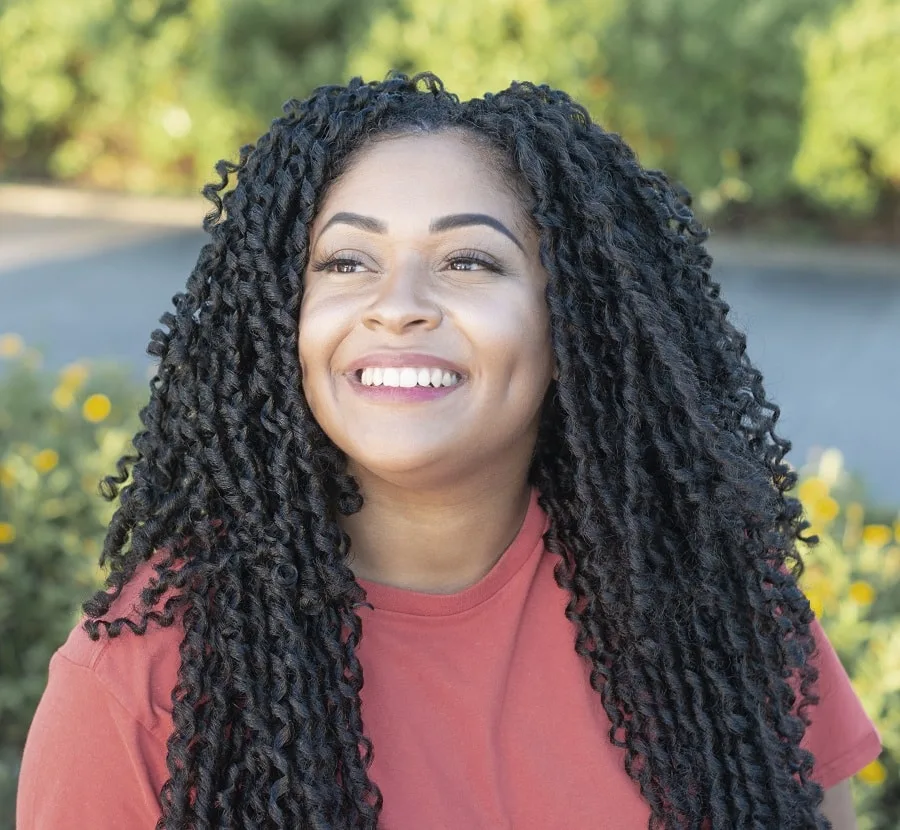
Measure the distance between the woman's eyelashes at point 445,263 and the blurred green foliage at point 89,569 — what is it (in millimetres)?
1514

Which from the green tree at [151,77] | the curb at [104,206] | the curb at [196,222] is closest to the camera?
the curb at [196,222]

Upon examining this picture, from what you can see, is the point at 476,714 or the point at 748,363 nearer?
the point at 476,714

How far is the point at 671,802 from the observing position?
5.80ft

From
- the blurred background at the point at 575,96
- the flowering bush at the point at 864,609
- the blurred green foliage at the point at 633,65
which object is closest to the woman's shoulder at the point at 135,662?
the flowering bush at the point at 864,609

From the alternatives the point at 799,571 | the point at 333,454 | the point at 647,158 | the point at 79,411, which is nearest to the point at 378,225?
the point at 333,454

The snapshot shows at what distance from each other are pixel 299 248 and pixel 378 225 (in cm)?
13

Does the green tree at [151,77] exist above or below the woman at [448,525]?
above

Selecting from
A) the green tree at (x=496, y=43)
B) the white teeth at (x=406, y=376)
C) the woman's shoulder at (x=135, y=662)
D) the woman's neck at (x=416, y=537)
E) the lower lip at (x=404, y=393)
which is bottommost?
the woman's shoulder at (x=135, y=662)

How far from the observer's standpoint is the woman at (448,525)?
1647 millimetres

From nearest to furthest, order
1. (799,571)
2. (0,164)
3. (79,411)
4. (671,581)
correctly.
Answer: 1. (671,581)
2. (799,571)
3. (79,411)
4. (0,164)

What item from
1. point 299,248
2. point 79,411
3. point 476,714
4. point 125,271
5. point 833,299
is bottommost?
point 476,714

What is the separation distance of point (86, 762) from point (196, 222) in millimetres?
10468

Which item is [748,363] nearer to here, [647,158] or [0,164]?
[647,158]

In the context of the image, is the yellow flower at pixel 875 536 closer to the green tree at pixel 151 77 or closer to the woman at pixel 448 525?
the woman at pixel 448 525
